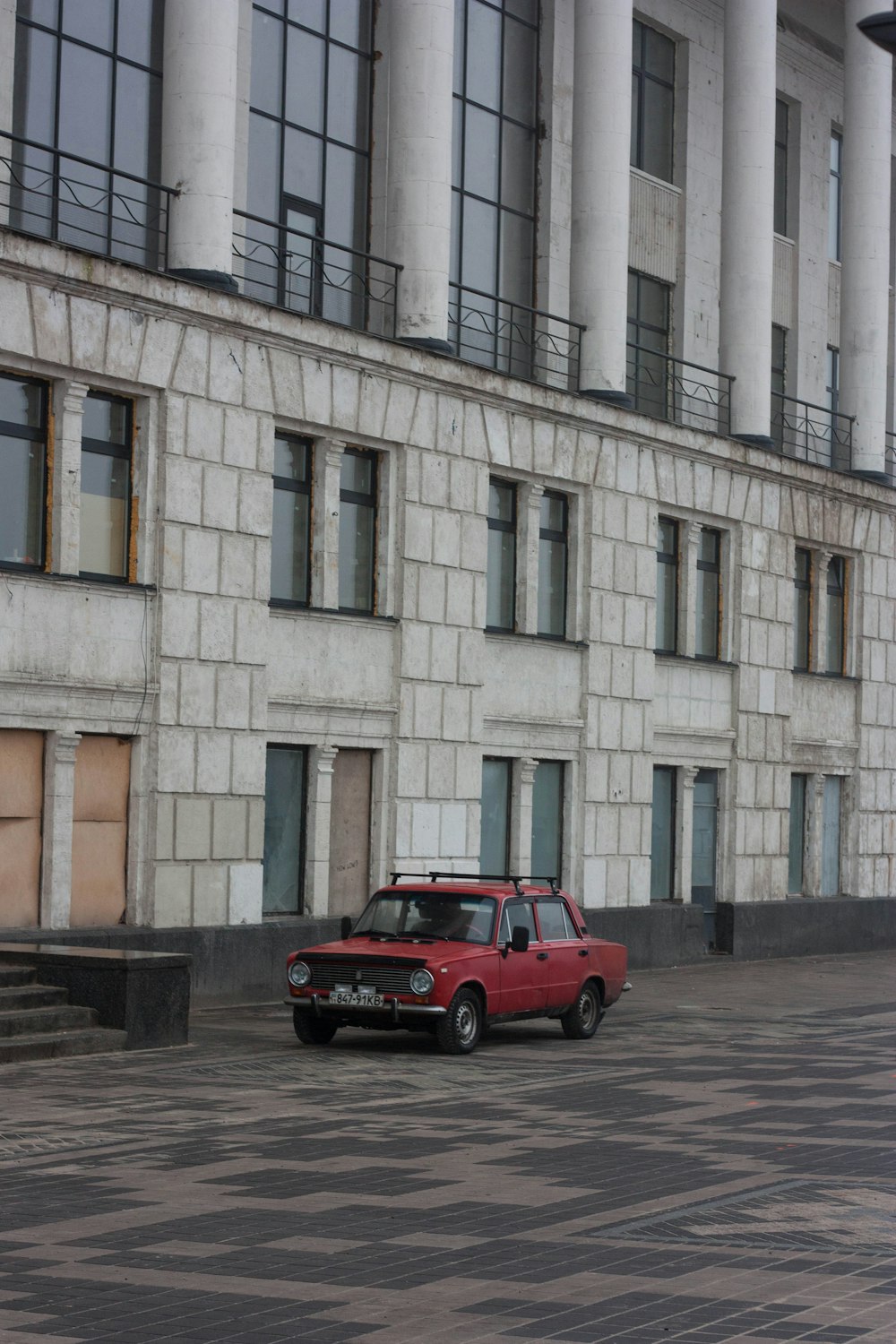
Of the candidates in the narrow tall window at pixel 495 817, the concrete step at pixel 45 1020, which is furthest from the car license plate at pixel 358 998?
the narrow tall window at pixel 495 817

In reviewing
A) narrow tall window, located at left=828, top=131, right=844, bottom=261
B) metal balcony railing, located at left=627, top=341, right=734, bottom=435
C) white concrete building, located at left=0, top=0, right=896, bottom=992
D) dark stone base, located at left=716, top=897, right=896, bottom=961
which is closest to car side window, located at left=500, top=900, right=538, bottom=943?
white concrete building, located at left=0, top=0, right=896, bottom=992

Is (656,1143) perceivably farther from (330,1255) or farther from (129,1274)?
(129,1274)

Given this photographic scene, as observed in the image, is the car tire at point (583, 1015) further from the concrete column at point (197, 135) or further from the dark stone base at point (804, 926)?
the dark stone base at point (804, 926)

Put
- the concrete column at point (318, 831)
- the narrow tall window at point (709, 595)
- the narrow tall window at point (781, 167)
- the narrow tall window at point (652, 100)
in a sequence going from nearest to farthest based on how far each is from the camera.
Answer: the concrete column at point (318, 831) < the narrow tall window at point (709, 595) < the narrow tall window at point (652, 100) < the narrow tall window at point (781, 167)

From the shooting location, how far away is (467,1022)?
20781 mm

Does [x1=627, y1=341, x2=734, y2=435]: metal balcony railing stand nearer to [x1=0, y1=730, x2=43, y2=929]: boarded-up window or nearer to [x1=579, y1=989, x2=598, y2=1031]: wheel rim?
[x1=579, y1=989, x2=598, y2=1031]: wheel rim

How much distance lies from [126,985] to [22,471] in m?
6.77

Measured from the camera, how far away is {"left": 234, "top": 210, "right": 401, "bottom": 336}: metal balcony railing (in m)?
28.2

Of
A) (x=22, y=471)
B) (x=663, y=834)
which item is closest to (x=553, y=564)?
(x=663, y=834)

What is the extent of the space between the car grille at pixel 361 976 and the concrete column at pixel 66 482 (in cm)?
622

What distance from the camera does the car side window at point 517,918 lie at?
21.4 meters

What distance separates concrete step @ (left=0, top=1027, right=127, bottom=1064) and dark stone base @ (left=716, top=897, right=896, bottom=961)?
19315 millimetres

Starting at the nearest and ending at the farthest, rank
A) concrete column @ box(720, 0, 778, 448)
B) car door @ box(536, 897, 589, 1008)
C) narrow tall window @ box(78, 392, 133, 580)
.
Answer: car door @ box(536, 897, 589, 1008) → narrow tall window @ box(78, 392, 133, 580) → concrete column @ box(720, 0, 778, 448)

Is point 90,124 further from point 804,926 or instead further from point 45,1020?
point 804,926
